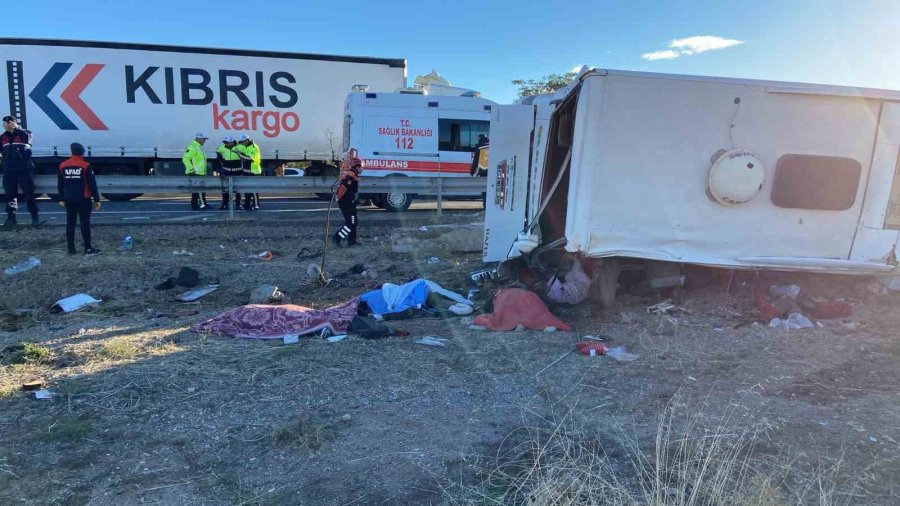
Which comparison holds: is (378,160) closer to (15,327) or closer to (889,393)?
(15,327)

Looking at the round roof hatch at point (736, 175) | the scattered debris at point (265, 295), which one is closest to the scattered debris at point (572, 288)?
the round roof hatch at point (736, 175)

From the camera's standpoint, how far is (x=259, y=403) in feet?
10.9

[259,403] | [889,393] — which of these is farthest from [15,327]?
[889,393]

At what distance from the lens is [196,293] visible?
6527mm

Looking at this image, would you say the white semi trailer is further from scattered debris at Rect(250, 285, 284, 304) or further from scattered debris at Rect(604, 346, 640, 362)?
scattered debris at Rect(604, 346, 640, 362)

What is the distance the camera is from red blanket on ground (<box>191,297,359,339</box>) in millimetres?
4754

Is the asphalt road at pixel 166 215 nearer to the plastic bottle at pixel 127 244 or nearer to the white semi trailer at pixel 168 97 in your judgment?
the plastic bottle at pixel 127 244

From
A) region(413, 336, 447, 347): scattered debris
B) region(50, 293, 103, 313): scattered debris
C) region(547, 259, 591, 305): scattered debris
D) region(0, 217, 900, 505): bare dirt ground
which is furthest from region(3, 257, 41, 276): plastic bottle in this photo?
region(547, 259, 591, 305): scattered debris

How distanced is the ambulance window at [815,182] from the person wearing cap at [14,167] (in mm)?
10863

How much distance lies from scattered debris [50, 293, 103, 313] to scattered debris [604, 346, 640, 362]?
553 cm

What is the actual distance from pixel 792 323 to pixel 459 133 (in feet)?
34.3

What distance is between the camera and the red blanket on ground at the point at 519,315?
4.91m

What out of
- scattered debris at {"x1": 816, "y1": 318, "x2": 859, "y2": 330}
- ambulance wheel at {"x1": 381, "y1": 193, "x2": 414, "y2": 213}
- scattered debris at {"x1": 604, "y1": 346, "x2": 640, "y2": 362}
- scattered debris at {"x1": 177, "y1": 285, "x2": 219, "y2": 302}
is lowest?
scattered debris at {"x1": 177, "y1": 285, "x2": 219, "y2": 302}

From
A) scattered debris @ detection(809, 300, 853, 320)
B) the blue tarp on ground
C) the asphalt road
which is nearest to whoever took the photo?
scattered debris @ detection(809, 300, 853, 320)
